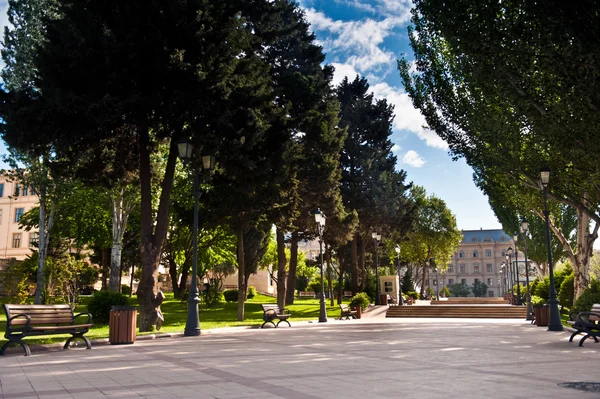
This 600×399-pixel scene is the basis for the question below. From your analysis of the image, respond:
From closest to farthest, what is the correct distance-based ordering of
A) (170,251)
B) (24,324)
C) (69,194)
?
1. (24,324)
2. (69,194)
3. (170,251)

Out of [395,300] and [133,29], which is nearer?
[133,29]

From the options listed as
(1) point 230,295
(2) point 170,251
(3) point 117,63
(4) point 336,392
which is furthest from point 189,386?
(1) point 230,295

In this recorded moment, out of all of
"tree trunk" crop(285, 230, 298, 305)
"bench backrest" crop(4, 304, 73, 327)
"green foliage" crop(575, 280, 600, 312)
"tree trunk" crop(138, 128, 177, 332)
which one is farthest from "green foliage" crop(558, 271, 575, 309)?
"bench backrest" crop(4, 304, 73, 327)

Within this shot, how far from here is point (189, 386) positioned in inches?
250

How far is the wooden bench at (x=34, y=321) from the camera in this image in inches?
396

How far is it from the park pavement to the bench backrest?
695 mm

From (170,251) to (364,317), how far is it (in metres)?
16.7

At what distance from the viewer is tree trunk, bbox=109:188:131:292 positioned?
29328 mm

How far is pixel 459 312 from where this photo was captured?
31.1 meters

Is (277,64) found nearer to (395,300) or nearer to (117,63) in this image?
(117,63)

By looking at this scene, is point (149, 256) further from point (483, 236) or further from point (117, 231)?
point (483, 236)

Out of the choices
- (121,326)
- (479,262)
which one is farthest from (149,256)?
(479,262)

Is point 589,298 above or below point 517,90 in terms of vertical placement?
below

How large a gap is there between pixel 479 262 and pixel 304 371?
11736cm
